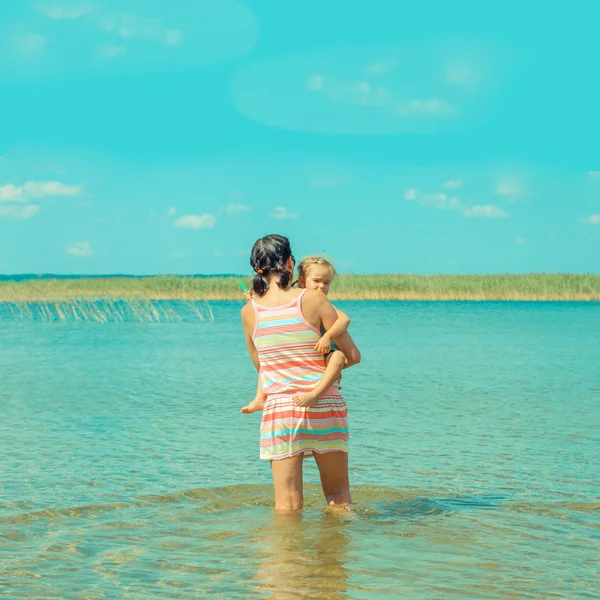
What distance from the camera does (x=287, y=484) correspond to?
476 cm

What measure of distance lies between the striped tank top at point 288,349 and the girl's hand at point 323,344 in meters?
0.05

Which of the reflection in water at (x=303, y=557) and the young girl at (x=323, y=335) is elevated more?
the young girl at (x=323, y=335)

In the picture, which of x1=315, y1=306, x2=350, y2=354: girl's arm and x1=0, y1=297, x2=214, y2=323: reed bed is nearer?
x1=315, y1=306, x2=350, y2=354: girl's arm

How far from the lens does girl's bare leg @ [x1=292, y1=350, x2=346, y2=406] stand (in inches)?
177

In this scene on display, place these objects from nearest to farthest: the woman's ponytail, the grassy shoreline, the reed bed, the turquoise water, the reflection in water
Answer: the reflection in water, the turquoise water, the woman's ponytail, the reed bed, the grassy shoreline

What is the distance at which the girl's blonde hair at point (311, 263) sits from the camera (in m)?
4.66

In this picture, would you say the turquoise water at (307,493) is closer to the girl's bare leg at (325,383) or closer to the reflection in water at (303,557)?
the reflection in water at (303,557)

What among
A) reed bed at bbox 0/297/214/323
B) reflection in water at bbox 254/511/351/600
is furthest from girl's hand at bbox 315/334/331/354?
reed bed at bbox 0/297/214/323

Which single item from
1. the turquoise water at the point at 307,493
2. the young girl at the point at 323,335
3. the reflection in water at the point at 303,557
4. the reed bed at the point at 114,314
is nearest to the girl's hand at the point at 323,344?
the young girl at the point at 323,335

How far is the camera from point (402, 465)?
Answer: 23.6 ft

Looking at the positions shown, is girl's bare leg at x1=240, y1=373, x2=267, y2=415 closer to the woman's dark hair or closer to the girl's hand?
the girl's hand

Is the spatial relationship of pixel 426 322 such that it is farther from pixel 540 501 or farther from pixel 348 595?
pixel 348 595

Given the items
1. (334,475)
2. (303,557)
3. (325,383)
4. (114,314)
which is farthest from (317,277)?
(114,314)

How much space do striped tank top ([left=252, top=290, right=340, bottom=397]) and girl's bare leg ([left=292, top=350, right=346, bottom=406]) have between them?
0.07 meters
